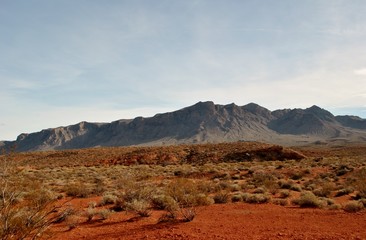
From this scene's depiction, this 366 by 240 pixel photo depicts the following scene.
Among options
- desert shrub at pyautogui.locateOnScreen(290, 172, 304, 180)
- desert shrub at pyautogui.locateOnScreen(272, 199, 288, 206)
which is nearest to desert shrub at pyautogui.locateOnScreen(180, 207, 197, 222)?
desert shrub at pyautogui.locateOnScreen(272, 199, 288, 206)

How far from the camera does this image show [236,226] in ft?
37.6

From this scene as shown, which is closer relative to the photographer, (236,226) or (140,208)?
(236,226)

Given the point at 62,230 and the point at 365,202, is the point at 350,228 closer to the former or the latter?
the point at 365,202

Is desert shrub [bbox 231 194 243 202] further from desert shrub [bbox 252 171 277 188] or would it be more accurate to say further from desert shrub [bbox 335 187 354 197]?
desert shrub [bbox 335 187 354 197]

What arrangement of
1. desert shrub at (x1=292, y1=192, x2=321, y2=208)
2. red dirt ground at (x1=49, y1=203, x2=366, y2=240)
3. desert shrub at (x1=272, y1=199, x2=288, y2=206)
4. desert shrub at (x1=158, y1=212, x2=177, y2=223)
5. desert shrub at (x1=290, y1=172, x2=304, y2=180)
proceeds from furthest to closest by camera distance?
desert shrub at (x1=290, y1=172, x2=304, y2=180)
desert shrub at (x1=272, y1=199, x2=288, y2=206)
desert shrub at (x1=292, y1=192, x2=321, y2=208)
desert shrub at (x1=158, y1=212, x2=177, y2=223)
red dirt ground at (x1=49, y1=203, x2=366, y2=240)

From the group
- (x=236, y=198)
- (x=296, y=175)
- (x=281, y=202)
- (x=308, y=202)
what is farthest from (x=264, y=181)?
(x=308, y=202)

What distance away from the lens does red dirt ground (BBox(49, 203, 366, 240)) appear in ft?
33.2

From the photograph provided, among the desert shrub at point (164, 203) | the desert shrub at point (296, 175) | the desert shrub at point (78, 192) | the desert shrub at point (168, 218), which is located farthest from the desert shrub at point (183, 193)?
the desert shrub at point (296, 175)

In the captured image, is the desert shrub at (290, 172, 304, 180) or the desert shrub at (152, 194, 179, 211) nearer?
the desert shrub at (152, 194, 179, 211)

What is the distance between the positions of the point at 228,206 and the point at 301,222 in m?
4.20

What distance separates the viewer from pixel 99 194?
2022 centimetres

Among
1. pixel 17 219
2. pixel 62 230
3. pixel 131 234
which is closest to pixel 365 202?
pixel 131 234

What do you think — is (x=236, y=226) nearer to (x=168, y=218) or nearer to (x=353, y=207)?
(x=168, y=218)

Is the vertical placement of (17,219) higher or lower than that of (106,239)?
higher
